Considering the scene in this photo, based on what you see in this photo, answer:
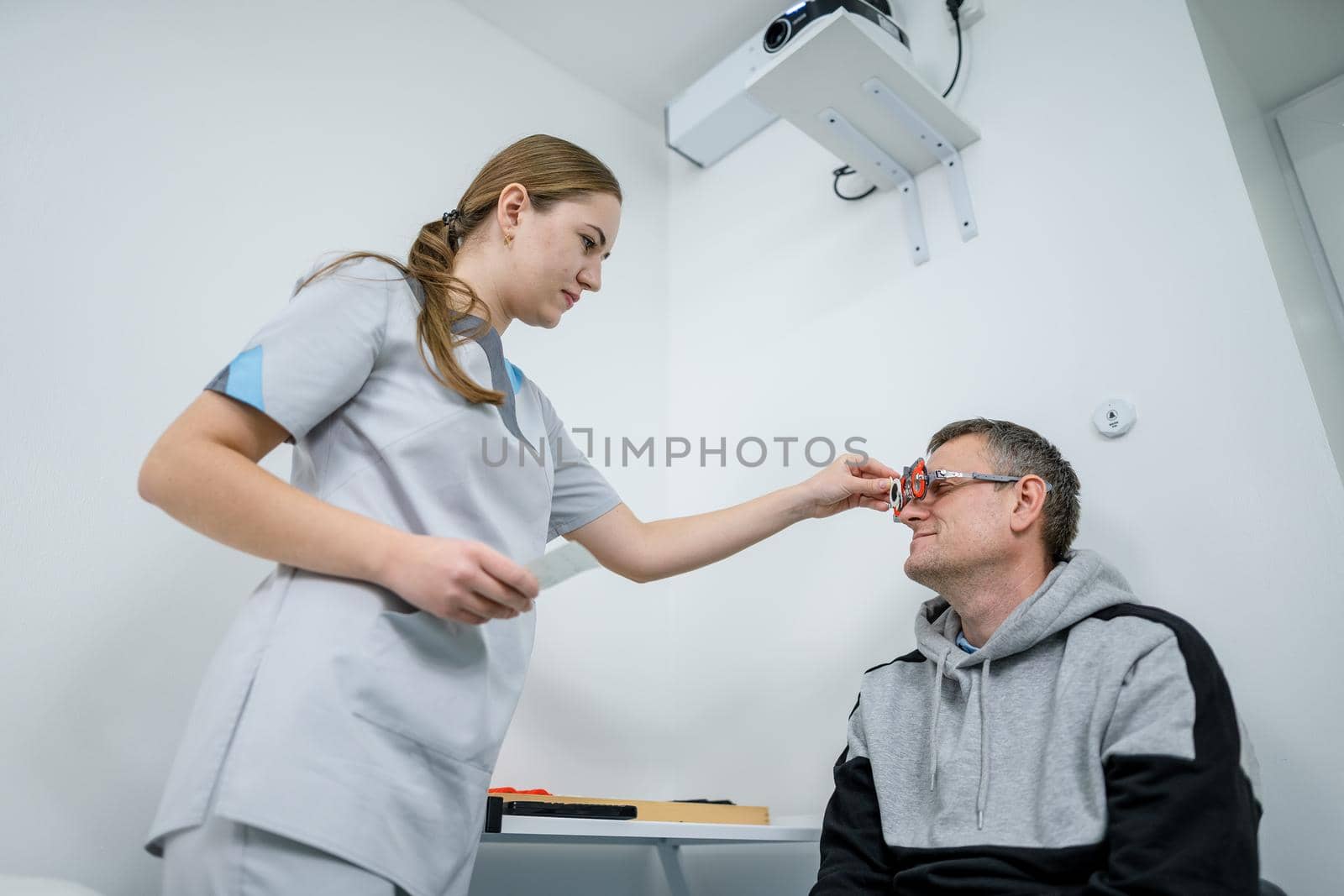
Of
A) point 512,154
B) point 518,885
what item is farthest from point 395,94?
point 518,885

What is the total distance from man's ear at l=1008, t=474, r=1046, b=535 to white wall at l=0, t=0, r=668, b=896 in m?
0.96

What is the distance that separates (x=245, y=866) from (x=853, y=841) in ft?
2.74

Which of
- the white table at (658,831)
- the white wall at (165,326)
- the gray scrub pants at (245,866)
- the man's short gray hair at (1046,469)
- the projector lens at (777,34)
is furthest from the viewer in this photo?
the projector lens at (777,34)

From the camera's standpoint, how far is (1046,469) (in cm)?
140

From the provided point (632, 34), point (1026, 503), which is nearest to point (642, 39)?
point (632, 34)

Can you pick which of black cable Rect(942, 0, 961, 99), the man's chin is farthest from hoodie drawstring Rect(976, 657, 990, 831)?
black cable Rect(942, 0, 961, 99)

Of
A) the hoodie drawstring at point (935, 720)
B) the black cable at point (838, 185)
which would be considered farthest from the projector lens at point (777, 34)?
the hoodie drawstring at point (935, 720)

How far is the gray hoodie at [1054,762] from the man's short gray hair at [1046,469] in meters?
0.07

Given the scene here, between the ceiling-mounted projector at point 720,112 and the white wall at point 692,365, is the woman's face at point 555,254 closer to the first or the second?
the white wall at point 692,365

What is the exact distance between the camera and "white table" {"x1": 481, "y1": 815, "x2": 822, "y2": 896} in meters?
1.13

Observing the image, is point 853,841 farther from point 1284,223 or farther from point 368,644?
point 1284,223

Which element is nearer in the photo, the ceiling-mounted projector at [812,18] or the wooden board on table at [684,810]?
the wooden board on table at [684,810]

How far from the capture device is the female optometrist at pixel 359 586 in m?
0.75

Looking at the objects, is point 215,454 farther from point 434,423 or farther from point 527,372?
point 527,372
